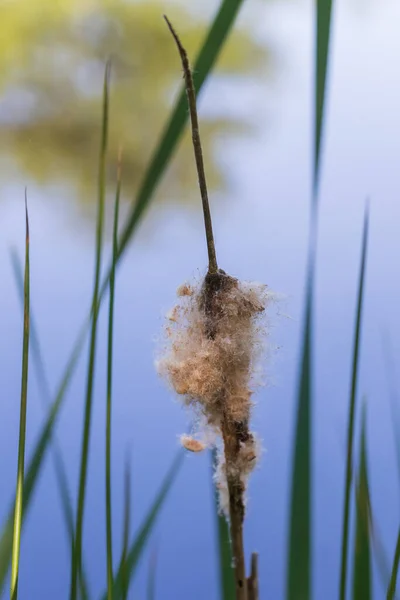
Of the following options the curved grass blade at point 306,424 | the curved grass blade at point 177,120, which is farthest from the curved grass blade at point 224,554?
the curved grass blade at point 177,120

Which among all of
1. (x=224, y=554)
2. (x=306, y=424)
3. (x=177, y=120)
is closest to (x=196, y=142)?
(x=177, y=120)

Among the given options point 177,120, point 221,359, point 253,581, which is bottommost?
→ point 253,581

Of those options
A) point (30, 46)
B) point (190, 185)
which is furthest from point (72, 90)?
point (190, 185)

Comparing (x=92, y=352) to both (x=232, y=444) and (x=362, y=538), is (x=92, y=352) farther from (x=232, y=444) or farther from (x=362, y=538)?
(x=362, y=538)

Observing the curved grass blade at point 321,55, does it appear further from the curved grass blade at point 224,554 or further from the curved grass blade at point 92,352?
the curved grass blade at point 224,554

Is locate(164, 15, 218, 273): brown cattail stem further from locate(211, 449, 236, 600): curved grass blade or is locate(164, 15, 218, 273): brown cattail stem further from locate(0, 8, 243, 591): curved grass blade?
locate(211, 449, 236, 600): curved grass blade

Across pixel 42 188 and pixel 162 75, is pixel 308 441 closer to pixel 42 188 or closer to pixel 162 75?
pixel 42 188

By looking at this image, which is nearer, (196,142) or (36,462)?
(196,142)
